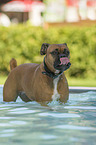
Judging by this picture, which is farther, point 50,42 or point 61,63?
point 50,42

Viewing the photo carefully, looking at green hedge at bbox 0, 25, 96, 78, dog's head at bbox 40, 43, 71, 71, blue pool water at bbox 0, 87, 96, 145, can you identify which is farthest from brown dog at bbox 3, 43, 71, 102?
green hedge at bbox 0, 25, 96, 78

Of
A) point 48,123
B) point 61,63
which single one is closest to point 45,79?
point 61,63

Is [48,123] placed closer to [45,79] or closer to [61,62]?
[61,62]

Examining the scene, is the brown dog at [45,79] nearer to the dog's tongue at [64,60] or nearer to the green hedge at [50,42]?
the dog's tongue at [64,60]

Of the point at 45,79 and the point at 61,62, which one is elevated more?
the point at 61,62

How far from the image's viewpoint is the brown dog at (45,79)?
6.59m

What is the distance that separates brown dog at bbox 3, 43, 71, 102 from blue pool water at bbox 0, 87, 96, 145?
21 centimetres

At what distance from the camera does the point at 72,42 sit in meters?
16.4

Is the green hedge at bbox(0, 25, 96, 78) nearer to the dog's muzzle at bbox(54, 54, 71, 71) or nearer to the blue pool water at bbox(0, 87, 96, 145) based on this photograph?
the blue pool water at bbox(0, 87, 96, 145)

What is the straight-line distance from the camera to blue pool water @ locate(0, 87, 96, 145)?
419 cm

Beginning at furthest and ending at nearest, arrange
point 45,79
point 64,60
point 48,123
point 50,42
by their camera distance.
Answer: point 50,42 < point 45,79 < point 64,60 < point 48,123

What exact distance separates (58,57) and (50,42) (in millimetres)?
10474

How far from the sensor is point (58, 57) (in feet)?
21.3

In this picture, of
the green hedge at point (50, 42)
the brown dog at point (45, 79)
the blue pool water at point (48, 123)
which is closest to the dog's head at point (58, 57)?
the brown dog at point (45, 79)
